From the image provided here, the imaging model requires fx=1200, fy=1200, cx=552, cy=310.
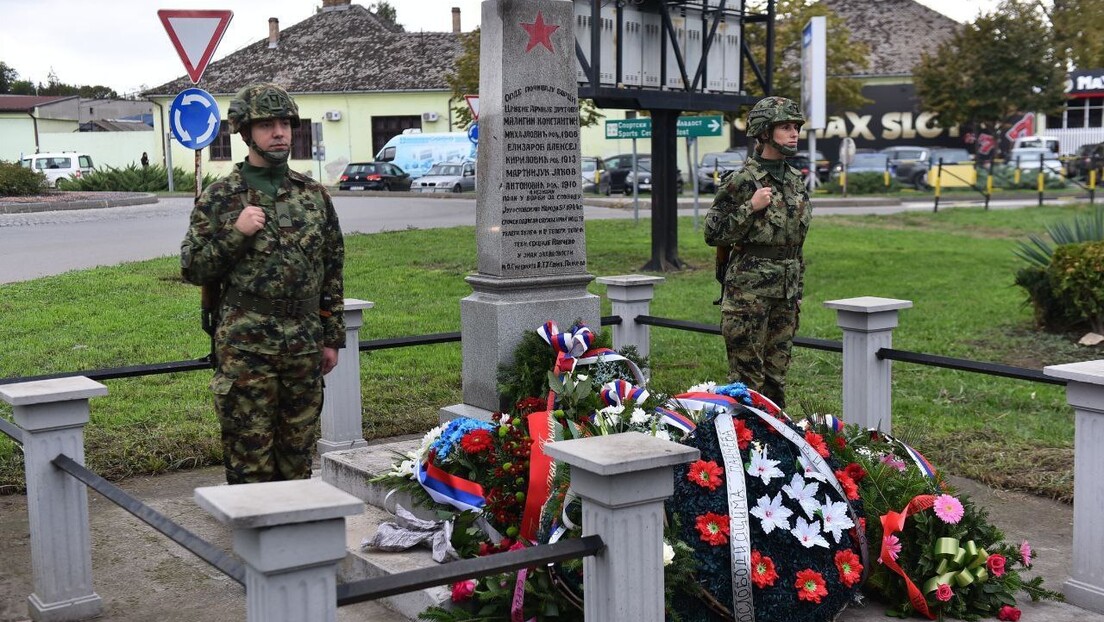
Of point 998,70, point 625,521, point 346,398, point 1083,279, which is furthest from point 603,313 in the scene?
point 998,70

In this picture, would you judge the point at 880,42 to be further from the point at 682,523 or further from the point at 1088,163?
the point at 682,523

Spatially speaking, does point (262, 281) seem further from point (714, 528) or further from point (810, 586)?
point (810, 586)

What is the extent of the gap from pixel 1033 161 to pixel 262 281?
37.3m

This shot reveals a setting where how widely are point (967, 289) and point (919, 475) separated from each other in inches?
388

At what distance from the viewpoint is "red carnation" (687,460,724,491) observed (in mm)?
4312

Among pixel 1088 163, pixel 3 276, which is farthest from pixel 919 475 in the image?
pixel 1088 163

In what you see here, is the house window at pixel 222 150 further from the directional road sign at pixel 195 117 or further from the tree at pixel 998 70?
the directional road sign at pixel 195 117

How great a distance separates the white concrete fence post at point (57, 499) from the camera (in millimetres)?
4668

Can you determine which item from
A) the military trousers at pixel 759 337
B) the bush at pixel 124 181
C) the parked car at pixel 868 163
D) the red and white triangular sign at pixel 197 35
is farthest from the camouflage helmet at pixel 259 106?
the parked car at pixel 868 163

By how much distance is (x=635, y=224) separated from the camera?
21.4m

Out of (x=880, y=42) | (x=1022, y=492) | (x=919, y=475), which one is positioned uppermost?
(x=880, y=42)

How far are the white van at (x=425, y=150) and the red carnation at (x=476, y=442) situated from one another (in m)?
36.7

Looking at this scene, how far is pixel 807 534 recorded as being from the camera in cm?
433

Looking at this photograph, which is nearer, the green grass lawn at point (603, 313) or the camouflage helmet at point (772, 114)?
the camouflage helmet at point (772, 114)
